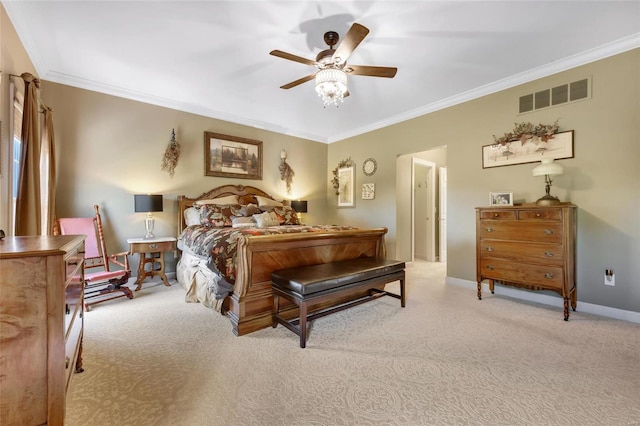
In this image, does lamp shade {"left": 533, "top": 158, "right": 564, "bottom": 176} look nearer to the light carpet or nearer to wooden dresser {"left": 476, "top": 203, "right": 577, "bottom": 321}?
wooden dresser {"left": 476, "top": 203, "right": 577, "bottom": 321}

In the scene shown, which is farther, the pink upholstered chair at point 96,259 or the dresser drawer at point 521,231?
the pink upholstered chair at point 96,259

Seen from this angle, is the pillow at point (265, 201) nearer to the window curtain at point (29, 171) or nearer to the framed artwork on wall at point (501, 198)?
the window curtain at point (29, 171)

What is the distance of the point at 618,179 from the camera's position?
2799mm

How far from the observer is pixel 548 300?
319 cm

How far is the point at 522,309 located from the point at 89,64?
5.86 metres

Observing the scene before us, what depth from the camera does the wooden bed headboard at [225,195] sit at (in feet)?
14.3

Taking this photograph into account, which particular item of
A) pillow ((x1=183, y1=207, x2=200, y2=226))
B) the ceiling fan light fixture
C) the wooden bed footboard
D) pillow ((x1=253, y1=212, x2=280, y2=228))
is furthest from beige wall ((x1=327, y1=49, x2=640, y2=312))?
pillow ((x1=183, y1=207, x2=200, y2=226))

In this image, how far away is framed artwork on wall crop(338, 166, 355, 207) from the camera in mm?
5875

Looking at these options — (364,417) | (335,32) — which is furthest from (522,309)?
(335,32)

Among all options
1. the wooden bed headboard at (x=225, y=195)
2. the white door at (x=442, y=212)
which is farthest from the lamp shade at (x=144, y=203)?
the white door at (x=442, y=212)

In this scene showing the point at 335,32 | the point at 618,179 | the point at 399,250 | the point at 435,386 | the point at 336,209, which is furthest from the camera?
the point at 336,209

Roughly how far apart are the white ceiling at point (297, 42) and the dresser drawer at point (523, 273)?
2.35 meters

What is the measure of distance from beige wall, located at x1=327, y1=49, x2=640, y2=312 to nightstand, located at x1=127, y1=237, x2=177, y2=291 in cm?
427

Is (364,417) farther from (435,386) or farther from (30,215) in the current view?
(30,215)
